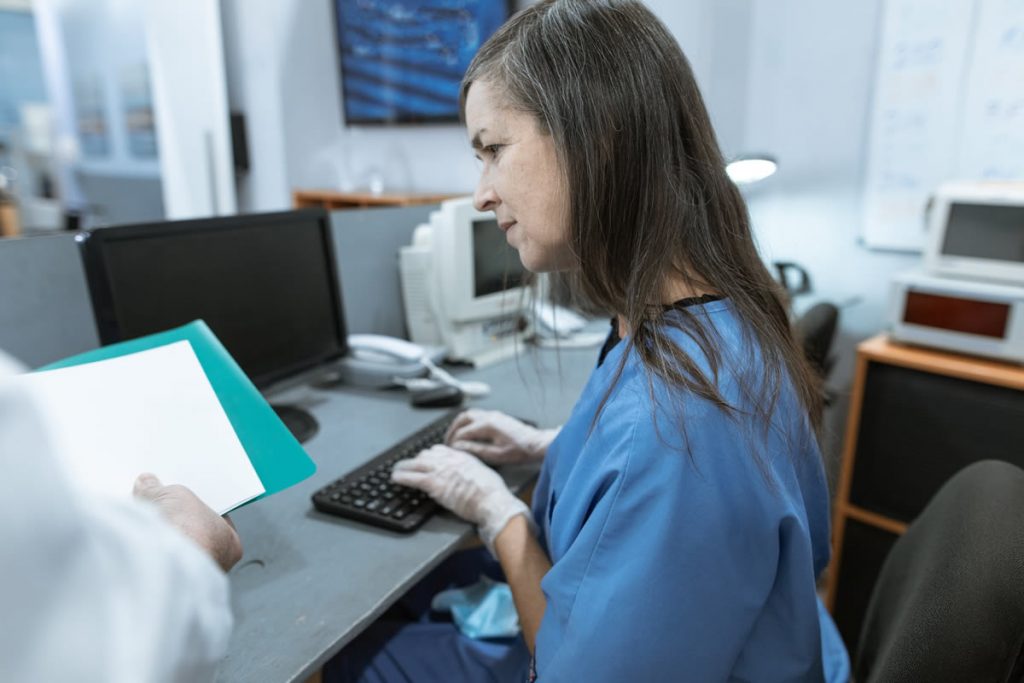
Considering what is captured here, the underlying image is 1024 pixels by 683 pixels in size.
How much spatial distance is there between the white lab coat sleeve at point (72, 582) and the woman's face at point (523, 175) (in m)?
0.50

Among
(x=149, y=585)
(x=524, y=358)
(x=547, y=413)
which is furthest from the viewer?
(x=524, y=358)

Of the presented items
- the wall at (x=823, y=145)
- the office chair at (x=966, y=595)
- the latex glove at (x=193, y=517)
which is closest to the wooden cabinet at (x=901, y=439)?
the wall at (x=823, y=145)

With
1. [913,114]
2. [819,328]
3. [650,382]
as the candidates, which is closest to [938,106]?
[913,114]

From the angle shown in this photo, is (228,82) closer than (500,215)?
No

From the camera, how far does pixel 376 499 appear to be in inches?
36.3

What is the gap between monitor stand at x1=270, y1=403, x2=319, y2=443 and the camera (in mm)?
1190

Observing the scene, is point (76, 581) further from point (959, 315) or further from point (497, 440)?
point (959, 315)

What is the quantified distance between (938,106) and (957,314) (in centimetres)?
66

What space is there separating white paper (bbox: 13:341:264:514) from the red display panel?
1.56 metres

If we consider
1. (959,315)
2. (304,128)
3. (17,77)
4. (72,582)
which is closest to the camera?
(72,582)

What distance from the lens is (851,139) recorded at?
198cm

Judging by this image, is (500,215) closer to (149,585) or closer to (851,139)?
(149,585)

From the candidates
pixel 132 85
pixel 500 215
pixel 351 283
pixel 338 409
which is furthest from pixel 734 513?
pixel 132 85

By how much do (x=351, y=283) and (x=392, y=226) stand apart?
197 millimetres
